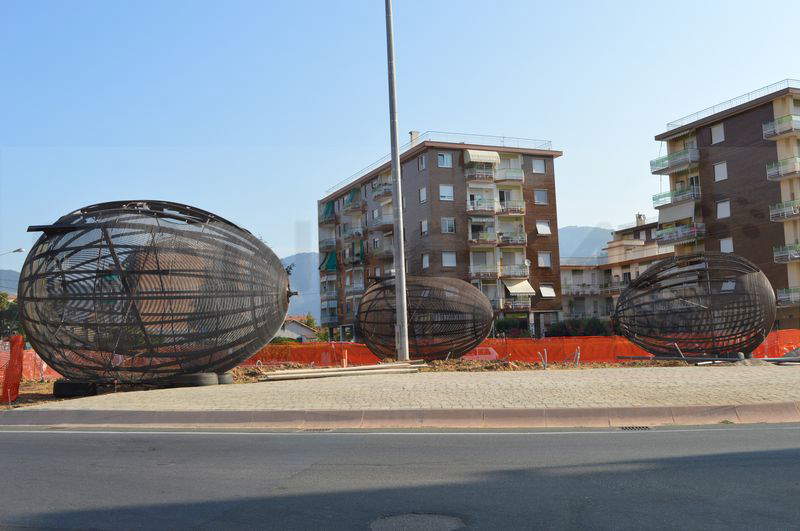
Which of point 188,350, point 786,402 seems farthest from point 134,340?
point 786,402

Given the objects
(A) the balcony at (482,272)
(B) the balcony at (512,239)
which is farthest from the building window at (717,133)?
(A) the balcony at (482,272)

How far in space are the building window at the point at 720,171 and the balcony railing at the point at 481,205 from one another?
1735 cm

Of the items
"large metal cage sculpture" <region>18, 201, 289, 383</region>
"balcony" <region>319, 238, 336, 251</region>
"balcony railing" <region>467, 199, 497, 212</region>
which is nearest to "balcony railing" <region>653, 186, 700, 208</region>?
"balcony railing" <region>467, 199, 497, 212</region>

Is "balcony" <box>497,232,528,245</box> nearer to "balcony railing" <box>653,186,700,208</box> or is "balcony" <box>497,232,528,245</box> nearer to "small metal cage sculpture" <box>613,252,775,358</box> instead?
"balcony railing" <box>653,186,700,208</box>

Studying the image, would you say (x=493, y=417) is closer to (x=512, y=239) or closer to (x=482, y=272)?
(x=482, y=272)

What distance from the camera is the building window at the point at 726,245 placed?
179 feet

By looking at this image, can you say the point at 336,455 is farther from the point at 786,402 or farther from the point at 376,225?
the point at 376,225

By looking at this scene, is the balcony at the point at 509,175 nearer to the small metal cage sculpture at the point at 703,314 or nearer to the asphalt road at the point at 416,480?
the small metal cage sculpture at the point at 703,314

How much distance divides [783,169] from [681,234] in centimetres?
922

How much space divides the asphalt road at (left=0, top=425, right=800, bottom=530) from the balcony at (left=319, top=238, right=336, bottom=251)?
68637mm

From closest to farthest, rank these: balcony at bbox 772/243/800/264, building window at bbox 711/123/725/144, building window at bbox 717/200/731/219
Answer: balcony at bbox 772/243/800/264 → building window at bbox 717/200/731/219 → building window at bbox 711/123/725/144

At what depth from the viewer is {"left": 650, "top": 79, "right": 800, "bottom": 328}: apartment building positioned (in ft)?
167

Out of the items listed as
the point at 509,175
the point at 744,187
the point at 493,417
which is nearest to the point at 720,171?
the point at 744,187

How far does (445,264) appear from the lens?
6078 centimetres
